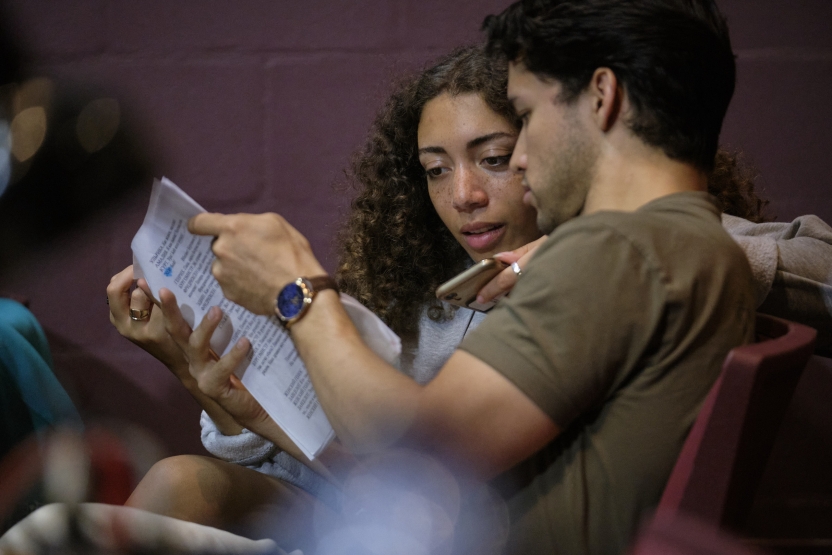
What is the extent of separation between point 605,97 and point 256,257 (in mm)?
407

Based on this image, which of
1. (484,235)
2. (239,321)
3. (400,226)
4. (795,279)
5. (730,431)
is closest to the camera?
(730,431)

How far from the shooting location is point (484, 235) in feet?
4.07

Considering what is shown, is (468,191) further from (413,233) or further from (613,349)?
(613,349)

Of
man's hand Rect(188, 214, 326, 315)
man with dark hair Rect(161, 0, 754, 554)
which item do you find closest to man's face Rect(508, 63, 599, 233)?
man with dark hair Rect(161, 0, 754, 554)

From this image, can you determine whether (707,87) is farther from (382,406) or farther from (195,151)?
(195,151)

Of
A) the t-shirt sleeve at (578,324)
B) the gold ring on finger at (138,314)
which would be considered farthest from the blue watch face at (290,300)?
the gold ring on finger at (138,314)

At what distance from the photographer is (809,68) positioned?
4.77 feet

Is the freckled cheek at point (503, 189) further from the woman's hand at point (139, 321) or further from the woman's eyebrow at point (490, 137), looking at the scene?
the woman's hand at point (139, 321)

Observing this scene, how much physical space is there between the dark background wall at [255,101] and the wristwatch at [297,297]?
83 centimetres

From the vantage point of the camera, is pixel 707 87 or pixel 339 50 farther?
pixel 339 50

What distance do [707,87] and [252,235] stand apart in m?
0.51

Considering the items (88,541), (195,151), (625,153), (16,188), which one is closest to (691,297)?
(625,153)

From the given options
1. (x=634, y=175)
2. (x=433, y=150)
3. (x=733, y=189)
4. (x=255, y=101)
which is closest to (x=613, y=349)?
(x=634, y=175)

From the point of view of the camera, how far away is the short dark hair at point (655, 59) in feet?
2.28
